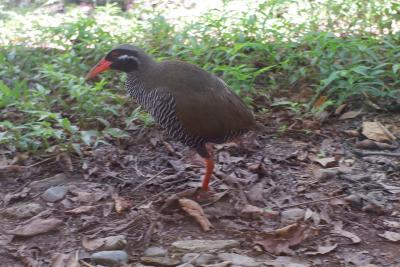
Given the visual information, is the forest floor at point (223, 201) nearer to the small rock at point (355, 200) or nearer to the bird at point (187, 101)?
the small rock at point (355, 200)

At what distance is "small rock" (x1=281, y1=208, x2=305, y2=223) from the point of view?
3871mm

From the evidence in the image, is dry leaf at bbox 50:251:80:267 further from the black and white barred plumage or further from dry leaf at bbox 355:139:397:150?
dry leaf at bbox 355:139:397:150

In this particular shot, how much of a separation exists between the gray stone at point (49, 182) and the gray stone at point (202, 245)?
1144mm

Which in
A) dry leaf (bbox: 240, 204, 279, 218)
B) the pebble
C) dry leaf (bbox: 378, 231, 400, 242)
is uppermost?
dry leaf (bbox: 240, 204, 279, 218)

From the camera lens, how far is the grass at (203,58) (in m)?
5.00

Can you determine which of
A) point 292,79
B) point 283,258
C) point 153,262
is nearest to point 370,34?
point 292,79

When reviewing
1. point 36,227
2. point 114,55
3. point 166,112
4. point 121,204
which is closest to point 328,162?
point 166,112

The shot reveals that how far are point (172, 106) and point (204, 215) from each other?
774mm

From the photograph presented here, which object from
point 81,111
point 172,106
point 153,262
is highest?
point 172,106

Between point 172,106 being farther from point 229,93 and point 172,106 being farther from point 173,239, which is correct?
point 173,239

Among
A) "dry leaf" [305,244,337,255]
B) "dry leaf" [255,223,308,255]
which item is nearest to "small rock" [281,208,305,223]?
"dry leaf" [255,223,308,255]

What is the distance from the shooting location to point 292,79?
5.57 m

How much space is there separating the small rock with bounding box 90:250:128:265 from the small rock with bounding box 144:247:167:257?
134mm

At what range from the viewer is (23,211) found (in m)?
3.93
